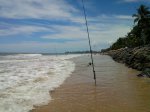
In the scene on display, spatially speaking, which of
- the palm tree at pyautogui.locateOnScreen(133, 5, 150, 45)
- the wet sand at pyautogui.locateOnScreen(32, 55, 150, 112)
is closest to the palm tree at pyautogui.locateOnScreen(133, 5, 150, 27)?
the palm tree at pyautogui.locateOnScreen(133, 5, 150, 45)

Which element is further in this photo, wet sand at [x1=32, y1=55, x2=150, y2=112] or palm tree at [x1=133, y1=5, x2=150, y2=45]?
palm tree at [x1=133, y1=5, x2=150, y2=45]

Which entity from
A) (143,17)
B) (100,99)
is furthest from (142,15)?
(100,99)

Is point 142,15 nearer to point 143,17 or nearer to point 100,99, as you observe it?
point 143,17

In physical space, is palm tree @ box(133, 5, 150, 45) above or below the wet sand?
above

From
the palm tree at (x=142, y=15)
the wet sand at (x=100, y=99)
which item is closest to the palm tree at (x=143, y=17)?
the palm tree at (x=142, y=15)

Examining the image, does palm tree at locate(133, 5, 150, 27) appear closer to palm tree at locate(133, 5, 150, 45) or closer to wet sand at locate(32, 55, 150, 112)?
palm tree at locate(133, 5, 150, 45)

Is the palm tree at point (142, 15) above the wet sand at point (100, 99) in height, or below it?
above

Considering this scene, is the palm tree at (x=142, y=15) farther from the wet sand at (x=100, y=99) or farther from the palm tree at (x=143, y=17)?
the wet sand at (x=100, y=99)

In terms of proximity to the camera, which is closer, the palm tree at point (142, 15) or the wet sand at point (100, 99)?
the wet sand at point (100, 99)

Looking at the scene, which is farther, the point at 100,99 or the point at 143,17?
the point at 143,17

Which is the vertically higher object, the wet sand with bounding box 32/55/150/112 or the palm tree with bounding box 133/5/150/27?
the palm tree with bounding box 133/5/150/27

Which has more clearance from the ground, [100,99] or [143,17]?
[143,17]

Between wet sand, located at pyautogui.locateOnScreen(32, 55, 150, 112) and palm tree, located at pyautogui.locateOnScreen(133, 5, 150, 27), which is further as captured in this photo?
palm tree, located at pyautogui.locateOnScreen(133, 5, 150, 27)

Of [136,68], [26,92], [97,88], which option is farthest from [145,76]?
[26,92]
